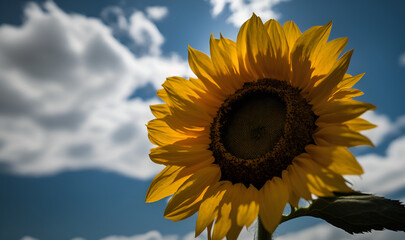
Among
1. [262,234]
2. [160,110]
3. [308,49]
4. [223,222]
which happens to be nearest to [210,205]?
[223,222]

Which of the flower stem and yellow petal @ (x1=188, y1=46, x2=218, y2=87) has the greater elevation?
yellow petal @ (x1=188, y1=46, x2=218, y2=87)

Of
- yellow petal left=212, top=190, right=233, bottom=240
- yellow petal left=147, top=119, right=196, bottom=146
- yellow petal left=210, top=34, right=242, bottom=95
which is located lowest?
yellow petal left=212, top=190, right=233, bottom=240

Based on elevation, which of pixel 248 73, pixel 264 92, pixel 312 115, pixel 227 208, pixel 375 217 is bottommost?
pixel 375 217

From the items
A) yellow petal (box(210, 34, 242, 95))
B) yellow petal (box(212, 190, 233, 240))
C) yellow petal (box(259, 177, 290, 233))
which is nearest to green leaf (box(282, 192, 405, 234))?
yellow petal (box(259, 177, 290, 233))

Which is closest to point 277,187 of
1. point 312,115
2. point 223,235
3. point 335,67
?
point 223,235

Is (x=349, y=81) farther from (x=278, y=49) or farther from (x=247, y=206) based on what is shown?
(x=247, y=206)

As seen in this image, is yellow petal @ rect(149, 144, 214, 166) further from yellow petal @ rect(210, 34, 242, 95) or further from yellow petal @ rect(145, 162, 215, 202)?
yellow petal @ rect(210, 34, 242, 95)

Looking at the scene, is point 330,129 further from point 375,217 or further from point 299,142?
point 375,217
